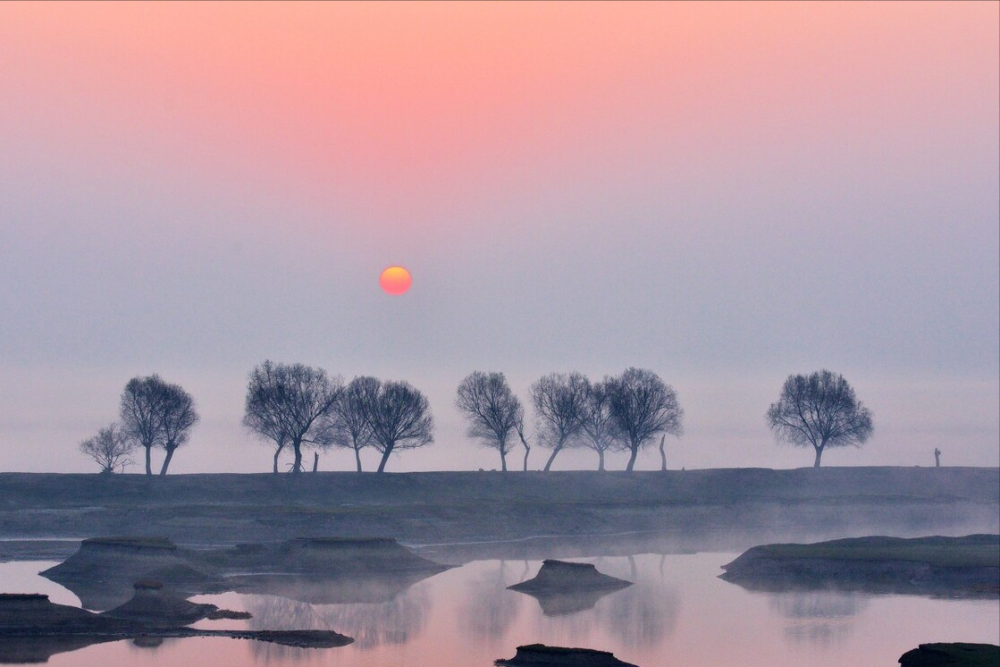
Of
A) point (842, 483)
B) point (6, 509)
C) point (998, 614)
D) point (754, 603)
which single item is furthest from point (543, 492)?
point (998, 614)

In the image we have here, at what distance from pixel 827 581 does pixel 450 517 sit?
40503mm

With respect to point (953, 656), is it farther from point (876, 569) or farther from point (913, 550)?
point (913, 550)

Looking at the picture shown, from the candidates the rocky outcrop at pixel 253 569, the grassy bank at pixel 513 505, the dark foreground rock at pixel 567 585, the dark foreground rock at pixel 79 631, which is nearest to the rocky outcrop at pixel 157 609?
the dark foreground rock at pixel 79 631

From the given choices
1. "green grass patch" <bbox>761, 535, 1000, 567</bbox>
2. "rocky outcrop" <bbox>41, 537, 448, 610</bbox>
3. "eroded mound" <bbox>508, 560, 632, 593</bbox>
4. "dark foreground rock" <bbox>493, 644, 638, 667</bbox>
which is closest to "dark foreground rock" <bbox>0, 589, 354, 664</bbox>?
"rocky outcrop" <bbox>41, 537, 448, 610</bbox>

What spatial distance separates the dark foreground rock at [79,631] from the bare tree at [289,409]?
A: 64662 mm

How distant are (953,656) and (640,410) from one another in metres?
90.3

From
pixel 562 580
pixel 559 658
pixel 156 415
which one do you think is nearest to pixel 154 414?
pixel 156 415

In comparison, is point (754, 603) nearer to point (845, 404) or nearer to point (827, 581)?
point (827, 581)

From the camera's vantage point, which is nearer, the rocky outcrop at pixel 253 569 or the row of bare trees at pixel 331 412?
the rocky outcrop at pixel 253 569

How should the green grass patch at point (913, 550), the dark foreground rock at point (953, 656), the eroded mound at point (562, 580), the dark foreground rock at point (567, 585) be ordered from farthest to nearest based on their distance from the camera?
the green grass patch at point (913, 550) < the eroded mound at point (562, 580) < the dark foreground rock at point (567, 585) < the dark foreground rock at point (953, 656)

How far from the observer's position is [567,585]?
68562 millimetres

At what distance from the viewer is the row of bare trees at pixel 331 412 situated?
119438mm

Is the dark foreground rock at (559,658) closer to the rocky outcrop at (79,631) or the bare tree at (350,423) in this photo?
the rocky outcrop at (79,631)

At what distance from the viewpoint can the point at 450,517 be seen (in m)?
106
